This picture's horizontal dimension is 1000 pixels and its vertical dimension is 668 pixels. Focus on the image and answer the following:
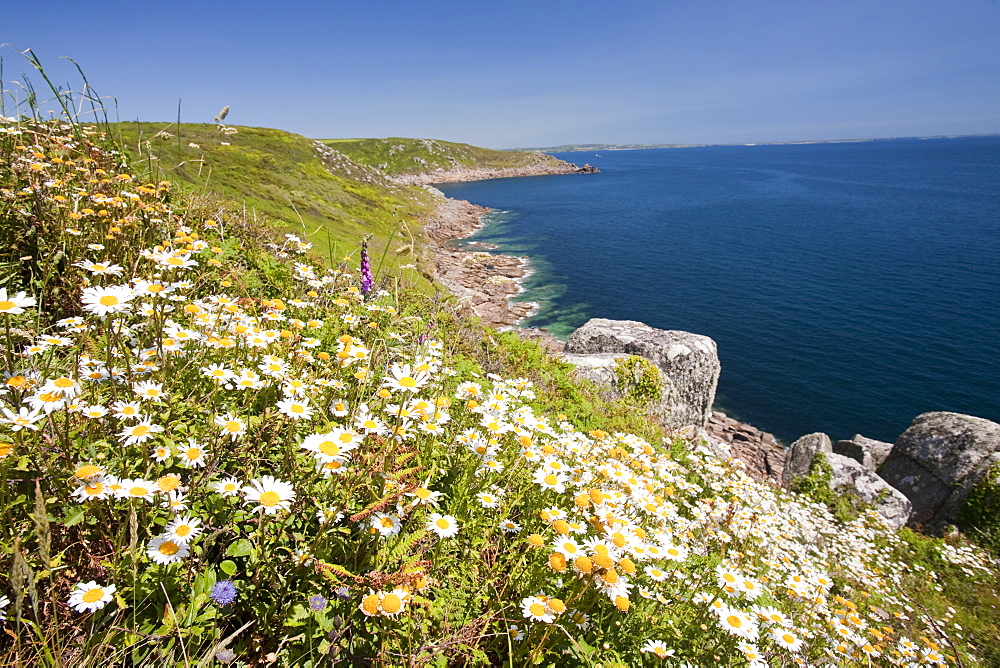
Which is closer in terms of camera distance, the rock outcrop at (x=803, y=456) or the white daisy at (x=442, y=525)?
the white daisy at (x=442, y=525)

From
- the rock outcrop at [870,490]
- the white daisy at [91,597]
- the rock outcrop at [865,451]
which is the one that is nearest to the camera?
the white daisy at [91,597]

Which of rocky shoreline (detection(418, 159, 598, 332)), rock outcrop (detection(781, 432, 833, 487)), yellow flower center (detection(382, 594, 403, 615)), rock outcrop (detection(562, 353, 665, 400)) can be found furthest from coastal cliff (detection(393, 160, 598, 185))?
yellow flower center (detection(382, 594, 403, 615))

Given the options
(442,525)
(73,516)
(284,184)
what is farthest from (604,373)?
(284,184)

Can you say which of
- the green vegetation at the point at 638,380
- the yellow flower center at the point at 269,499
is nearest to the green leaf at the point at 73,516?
the yellow flower center at the point at 269,499

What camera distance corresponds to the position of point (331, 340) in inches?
167

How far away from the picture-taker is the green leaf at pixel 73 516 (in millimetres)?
1917

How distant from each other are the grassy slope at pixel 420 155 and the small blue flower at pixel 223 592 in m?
149

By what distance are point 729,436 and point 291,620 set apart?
2556 cm

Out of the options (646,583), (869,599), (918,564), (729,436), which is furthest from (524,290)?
(646,583)

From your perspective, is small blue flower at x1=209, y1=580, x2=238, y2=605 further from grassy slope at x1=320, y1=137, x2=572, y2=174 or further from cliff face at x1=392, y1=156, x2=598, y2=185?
grassy slope at x1=320, y1=137, x2=572, y2=174

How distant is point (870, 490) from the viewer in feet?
49.0

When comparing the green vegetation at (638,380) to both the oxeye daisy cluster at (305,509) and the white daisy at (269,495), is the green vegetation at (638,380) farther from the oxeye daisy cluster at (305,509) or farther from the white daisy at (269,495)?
the white daisy at (269,495)

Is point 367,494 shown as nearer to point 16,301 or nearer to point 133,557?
point 133,557

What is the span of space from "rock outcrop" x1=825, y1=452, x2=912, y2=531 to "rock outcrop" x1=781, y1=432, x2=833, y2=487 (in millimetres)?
909
